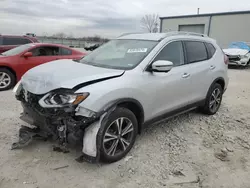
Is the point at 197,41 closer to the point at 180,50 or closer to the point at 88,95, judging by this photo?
the point at 180,50

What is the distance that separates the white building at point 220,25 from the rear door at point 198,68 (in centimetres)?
2165

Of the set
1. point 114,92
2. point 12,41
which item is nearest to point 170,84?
point 114,92

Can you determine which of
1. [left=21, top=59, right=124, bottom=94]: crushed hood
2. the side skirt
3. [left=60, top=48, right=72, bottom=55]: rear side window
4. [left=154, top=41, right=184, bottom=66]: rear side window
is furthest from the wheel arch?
[left=60, top=48, right=72, bottom=55]: rear side window

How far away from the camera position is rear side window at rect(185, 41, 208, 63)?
422 cm

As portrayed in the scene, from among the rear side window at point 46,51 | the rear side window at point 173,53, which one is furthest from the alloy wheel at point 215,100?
the rear side window at point 46,51

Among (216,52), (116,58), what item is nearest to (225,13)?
(216,52)

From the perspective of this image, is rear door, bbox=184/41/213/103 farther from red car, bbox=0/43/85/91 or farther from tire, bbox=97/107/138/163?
red car, bbox=0/43/85/91

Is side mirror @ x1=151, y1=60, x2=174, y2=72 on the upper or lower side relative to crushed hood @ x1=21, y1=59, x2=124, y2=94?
upper

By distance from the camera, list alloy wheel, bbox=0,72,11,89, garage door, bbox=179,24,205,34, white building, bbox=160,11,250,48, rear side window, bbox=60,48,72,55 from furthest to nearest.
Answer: garage door, bbox=179,24,205,34 → white building, bbox=160,11,250,48 → rear side window, bbox=60,48,72,55 → alloy wheel, bbox=0,72,11,89

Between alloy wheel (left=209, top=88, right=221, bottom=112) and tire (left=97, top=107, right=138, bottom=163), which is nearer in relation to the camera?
tire (left=97, top=107, right=138, bottom=163)

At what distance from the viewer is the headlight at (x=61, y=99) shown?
2717 millimetres

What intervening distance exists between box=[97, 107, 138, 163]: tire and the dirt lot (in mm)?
135

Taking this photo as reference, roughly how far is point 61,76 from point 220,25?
25717mm

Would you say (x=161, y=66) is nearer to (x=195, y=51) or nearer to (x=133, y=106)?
(x=133, y=106)
